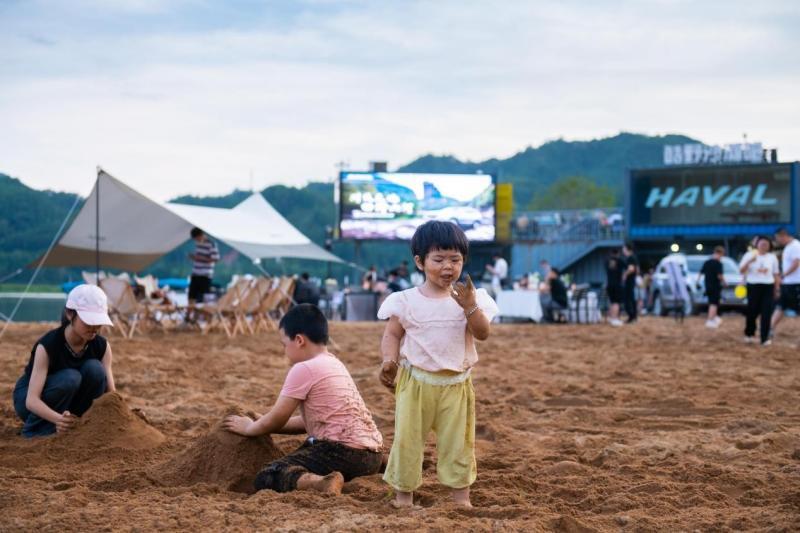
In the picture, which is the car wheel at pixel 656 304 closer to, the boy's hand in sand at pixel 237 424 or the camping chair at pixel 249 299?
the camping chair at pixel 249 299

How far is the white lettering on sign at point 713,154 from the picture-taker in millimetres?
41906

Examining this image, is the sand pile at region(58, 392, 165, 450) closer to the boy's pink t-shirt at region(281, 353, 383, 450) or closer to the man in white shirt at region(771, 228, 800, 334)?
the boy's pink t-shirt at region(281, 353, 383, 450)

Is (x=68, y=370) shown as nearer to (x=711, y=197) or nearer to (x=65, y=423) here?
(x=65, y=423)

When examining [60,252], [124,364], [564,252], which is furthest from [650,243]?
[124,364]

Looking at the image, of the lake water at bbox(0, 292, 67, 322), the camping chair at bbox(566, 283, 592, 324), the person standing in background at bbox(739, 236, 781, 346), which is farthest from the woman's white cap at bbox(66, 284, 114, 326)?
the lake water at bbox(0, 292, 67, 322)

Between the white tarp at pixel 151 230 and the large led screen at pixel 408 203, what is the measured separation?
49.0ft

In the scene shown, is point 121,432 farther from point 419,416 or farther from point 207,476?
point 419,416

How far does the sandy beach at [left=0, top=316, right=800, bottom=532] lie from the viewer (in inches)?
142

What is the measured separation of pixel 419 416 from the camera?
395 centimetres

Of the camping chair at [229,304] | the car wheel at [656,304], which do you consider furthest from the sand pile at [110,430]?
the car wheel at [656,304]

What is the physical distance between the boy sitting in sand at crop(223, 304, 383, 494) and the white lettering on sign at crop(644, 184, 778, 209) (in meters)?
39.9

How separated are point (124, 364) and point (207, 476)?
5.72m

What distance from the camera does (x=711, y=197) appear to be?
140 feet

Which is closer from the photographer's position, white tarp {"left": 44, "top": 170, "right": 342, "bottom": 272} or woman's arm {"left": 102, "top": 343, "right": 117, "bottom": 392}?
woman's arm {"left": 102, "top": 343, "right": 117, "bottom": 392}
